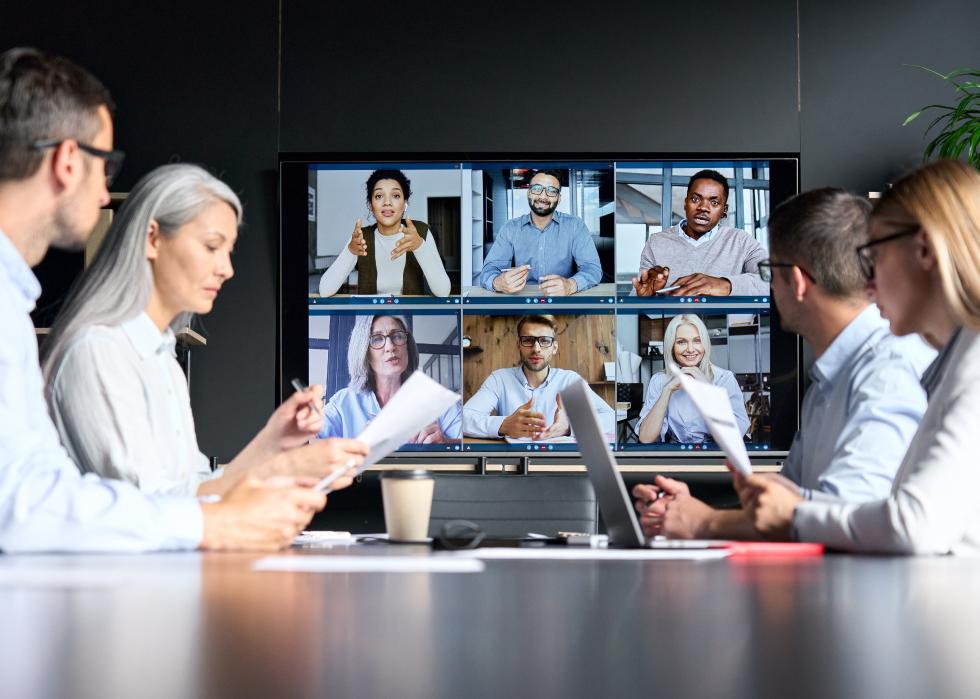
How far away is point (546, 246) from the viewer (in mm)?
4727

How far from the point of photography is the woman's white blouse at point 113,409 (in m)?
2.01

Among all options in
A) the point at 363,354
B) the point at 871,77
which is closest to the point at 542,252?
the point at 363,354

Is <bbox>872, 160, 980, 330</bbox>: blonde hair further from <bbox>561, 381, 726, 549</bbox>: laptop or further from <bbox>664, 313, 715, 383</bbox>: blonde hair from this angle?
<bbox>664, 313, 715, 383</bbox>: blonde hair

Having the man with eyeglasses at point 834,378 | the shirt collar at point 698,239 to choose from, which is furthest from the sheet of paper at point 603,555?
the shirt collar at point 698,239

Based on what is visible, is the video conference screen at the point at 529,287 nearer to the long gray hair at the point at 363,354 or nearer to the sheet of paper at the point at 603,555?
the long gray hair at the point at 363,354

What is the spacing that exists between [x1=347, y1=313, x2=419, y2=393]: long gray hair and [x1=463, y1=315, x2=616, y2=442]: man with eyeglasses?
0.30m

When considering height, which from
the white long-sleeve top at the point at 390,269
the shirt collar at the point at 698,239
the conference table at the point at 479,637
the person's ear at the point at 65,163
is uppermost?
the shirt collar at the point at 698,239

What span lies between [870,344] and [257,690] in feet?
7.42

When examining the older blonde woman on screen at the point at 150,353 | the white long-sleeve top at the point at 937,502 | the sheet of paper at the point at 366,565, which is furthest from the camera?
the older blonde woman on screen at the point at 150,353

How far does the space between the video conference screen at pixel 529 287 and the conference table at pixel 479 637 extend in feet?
12.1

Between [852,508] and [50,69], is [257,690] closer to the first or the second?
[852,508]

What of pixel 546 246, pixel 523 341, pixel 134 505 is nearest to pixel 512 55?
pixel 546 246

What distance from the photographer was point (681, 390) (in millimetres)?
4652

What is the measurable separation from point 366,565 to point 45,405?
31.0 inches
